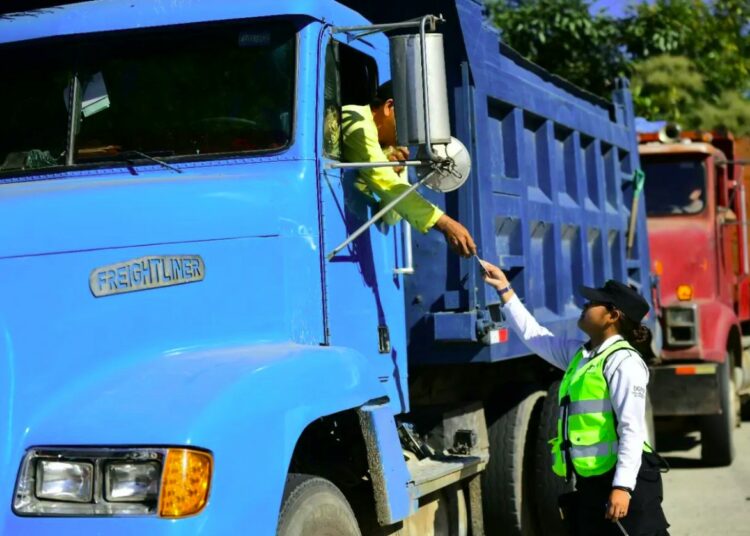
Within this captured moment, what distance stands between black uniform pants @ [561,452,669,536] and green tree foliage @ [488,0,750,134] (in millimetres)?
12979

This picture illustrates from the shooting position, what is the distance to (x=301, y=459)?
4.50m

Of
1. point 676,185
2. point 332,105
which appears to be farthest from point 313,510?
point 676,185

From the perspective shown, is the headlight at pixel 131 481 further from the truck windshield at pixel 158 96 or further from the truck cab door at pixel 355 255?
the truck windshield at pixel 158 96

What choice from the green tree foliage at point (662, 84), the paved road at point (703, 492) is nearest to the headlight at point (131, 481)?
the paved road at point (703, 492)

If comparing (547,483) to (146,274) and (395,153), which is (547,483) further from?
(146,274)

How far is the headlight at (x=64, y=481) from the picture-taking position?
3.51m

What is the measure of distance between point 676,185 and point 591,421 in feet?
24.2

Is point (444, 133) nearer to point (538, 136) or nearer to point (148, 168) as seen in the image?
point (148, 168)

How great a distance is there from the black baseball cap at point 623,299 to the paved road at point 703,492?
351cm

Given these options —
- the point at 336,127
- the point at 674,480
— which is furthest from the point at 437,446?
the point at 674,480

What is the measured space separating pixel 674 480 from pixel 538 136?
14.2 feet

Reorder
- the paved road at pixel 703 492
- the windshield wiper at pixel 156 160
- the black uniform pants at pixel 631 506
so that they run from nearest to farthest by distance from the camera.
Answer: the windshield wiper at pixel 156 160 < the black uniform pants at pixel 631 506 < the paved road at pixel 703 492

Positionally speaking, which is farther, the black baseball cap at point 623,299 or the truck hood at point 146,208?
the black baseball cap at point 623,299

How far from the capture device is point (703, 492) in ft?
32.3
